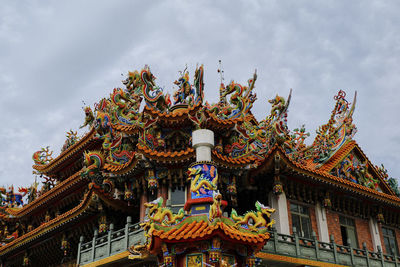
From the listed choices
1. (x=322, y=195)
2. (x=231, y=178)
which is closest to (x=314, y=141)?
(x=322, y=195)

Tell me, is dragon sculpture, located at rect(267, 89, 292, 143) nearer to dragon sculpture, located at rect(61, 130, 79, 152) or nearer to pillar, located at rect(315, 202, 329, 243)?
pillar, located at rect(315, 202, 329, 243)

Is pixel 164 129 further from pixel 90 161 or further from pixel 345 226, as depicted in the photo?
pixel 345 226

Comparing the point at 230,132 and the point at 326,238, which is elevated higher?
the point at 230,132

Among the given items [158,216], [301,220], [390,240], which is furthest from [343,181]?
[158,216]

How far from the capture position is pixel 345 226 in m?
19.0

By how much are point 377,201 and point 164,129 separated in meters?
9.40

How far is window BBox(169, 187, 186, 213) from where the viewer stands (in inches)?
605

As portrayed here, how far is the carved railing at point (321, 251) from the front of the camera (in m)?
15.2

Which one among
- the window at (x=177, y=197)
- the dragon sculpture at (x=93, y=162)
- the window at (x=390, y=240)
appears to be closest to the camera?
the window at (x=177, y=197)

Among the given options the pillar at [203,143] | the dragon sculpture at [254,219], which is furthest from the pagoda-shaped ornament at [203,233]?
the pillar at [203,143]

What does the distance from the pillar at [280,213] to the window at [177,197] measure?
325 centimetres

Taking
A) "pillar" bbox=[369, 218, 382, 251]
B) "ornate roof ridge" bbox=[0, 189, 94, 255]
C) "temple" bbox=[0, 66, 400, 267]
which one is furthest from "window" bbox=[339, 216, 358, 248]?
"ornate roof ridge" bbox=[0, 189, 94, 255]

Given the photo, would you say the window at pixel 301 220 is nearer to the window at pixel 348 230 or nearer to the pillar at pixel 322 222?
the pillar at pixel 322 222

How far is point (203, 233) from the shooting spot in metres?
11.2
